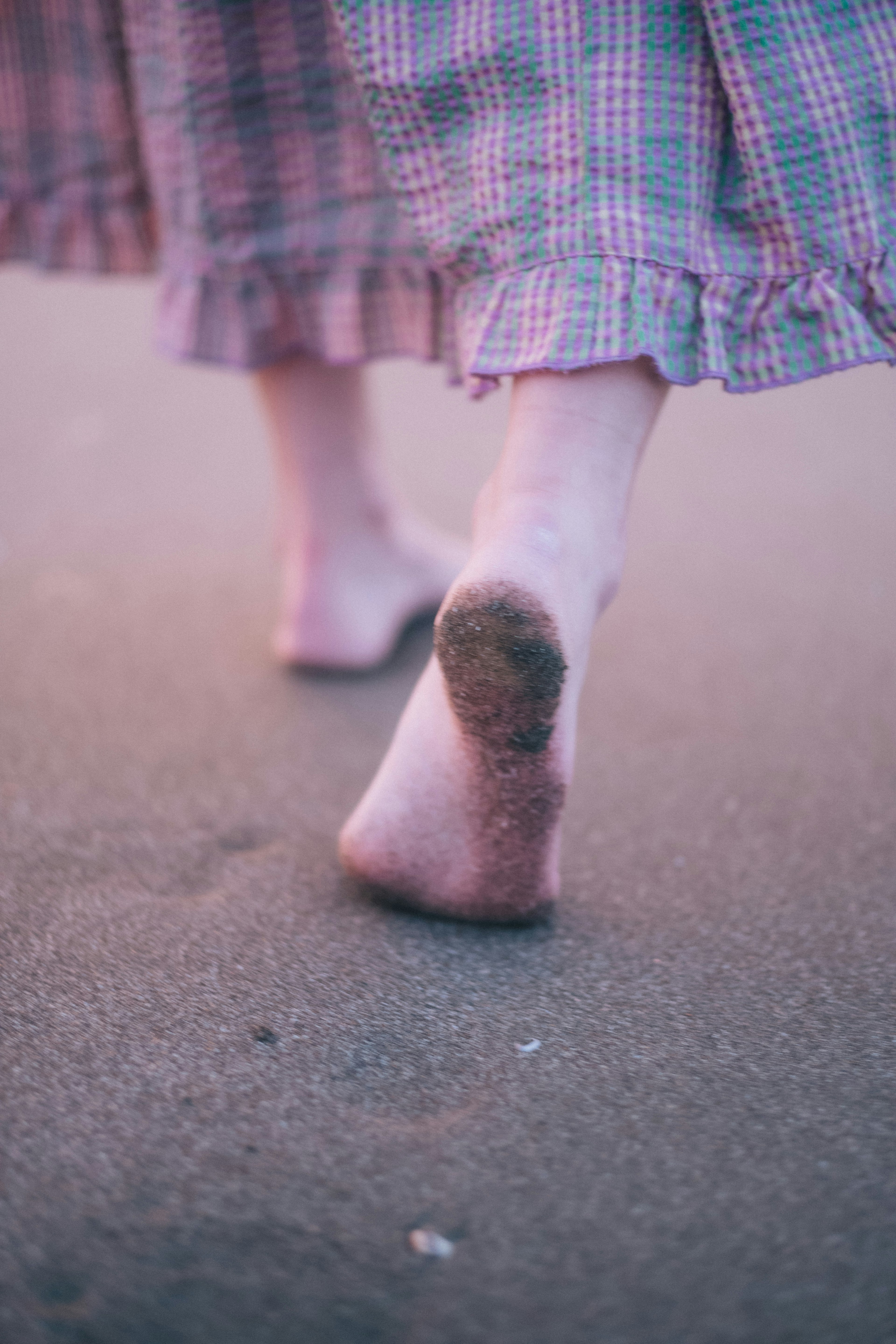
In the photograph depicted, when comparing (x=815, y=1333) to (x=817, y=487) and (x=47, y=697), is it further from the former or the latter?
(x=817, y=487)

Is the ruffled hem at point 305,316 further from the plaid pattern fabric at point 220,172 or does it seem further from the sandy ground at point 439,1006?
the sandy ground at point 439,1006

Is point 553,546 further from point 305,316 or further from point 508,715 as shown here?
point 305,316

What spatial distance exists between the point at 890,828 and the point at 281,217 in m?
0.65

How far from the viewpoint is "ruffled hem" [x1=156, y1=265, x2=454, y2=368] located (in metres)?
0.72

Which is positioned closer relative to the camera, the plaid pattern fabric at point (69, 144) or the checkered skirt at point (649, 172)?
the checkered skirt at point (649, 172)

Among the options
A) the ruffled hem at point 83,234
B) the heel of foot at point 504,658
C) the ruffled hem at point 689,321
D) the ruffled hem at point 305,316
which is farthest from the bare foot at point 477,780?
the ruffled hem at point 83,234

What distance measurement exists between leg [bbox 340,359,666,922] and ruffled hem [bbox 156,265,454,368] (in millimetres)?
196

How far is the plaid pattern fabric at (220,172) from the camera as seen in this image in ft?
2.29

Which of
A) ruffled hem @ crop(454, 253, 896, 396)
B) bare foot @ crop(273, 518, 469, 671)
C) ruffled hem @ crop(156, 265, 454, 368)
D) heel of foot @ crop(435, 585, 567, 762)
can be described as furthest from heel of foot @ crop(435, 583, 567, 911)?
bare foot @ crop(273, 518, 469, 671)

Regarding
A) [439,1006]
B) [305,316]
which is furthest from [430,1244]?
[305,316]

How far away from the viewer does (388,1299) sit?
1.16 feet

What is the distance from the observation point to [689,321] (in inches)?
20.7

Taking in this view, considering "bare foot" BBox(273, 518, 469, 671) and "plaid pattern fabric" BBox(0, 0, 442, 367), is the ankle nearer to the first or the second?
"plaid pattern fabric" BBox(0, 0, 442, 367)

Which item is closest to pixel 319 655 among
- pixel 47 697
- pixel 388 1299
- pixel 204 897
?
pixel 47 697
